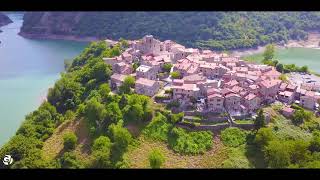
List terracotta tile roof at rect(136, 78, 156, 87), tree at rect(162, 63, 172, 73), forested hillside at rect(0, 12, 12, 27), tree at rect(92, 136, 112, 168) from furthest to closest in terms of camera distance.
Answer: forested hillside at rect(0, 12, 12, 27) < tree at rect(162, 63, 172, 73) < terracotta tile roof at rect(136, 78, 156, 87) < tree at rect(92, 136, 112, 168)

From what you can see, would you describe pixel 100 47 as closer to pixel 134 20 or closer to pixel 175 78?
pixel 175 78

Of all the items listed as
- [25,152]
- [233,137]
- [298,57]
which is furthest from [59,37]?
[233,137]

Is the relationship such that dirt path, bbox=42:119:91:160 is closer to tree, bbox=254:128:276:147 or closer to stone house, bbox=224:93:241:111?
stone house, bbox=224:93:241:111

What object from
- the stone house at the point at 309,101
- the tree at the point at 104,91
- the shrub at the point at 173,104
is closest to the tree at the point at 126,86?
the tree at the point at 104,91

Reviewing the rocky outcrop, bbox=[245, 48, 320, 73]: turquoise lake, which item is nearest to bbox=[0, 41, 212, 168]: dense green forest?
bbox=[245, 48, 320, 73]: turquoise lake

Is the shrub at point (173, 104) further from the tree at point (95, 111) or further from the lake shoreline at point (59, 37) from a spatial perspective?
the lake shoreline at point (59, 37)
